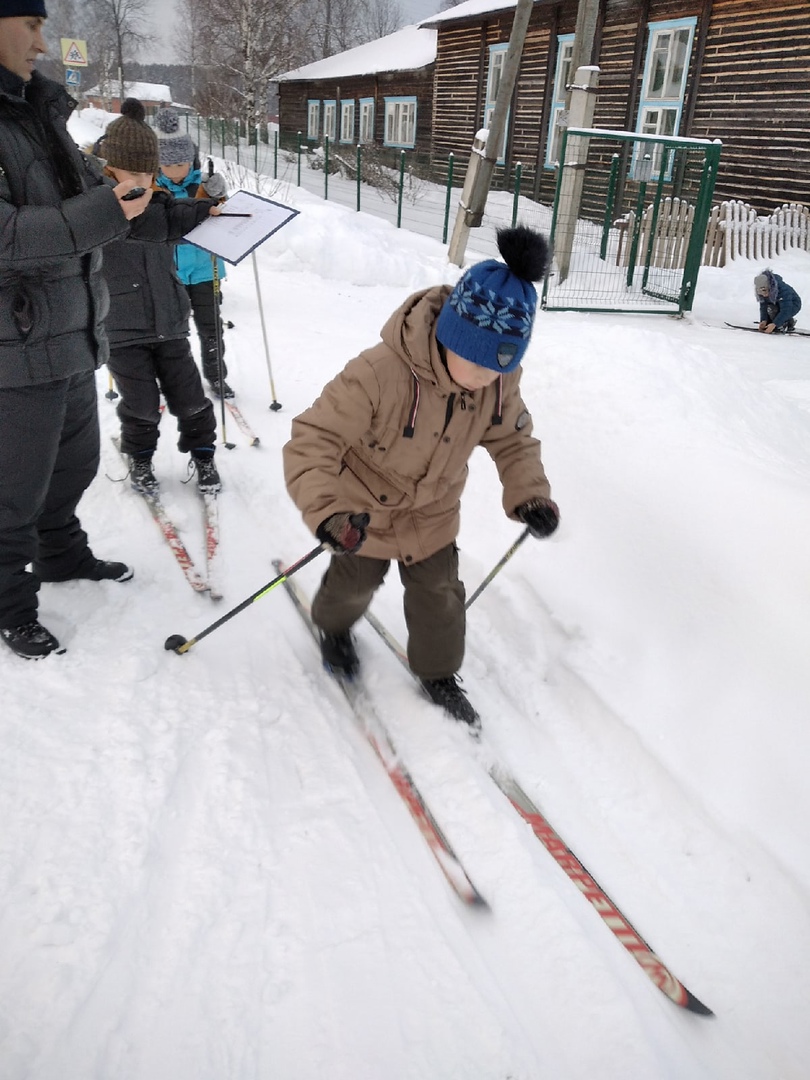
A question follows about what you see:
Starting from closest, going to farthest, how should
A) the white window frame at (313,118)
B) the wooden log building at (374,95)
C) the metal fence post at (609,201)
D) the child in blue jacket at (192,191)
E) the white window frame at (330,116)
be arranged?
the child in blue jacket at (192,191)
the metal fence post at (609,201)
the wooden log building at (374,95)
the white window frame at (330,116)
the white window frame at (313,118)

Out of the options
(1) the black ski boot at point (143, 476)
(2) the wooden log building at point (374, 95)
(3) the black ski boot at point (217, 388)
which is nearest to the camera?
(1) the black ski boot at point (143, 476)

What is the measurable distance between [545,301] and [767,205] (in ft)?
23.0

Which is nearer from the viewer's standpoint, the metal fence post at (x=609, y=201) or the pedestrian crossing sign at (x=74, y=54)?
the metal fence post at (x=609, y=201)

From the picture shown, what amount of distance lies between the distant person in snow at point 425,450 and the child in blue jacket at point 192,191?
2.47m

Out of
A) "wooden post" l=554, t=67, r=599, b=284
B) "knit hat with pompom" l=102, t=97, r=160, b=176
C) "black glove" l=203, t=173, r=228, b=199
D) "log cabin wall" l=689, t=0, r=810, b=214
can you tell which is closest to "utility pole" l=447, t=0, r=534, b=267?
"wooden post" l=554, t=67, r=599, b=284

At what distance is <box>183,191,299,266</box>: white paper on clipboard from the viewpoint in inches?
152

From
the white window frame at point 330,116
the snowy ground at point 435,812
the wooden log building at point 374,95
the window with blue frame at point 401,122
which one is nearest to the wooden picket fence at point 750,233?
the snowy ground at point 435,812

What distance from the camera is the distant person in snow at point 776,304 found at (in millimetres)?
8383

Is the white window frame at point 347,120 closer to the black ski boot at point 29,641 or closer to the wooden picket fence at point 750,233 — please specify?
the wooden picket fence at point 750,233

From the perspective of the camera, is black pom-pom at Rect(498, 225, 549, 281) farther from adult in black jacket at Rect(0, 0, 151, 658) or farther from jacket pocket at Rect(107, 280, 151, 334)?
jacket pocket at Rect(107, 280, 151, 334)

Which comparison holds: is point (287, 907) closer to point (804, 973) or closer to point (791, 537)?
point (804, 973)

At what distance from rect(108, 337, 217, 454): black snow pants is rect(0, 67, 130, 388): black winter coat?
4.01ft

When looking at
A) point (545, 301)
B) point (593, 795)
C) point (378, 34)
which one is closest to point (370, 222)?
point (545, 301)

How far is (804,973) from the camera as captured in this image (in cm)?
193
